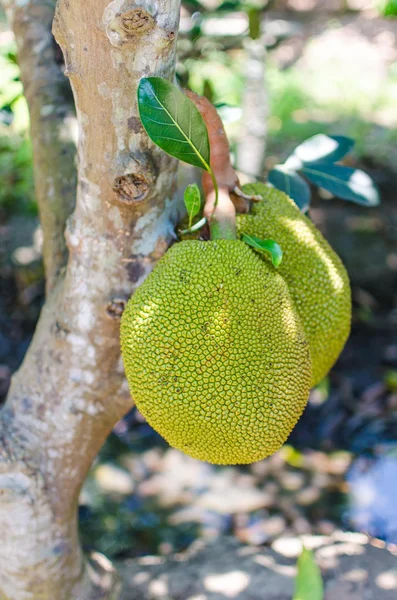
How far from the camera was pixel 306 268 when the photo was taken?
1.06 meters

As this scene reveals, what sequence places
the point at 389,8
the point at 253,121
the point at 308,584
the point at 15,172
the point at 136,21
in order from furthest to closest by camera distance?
the point at 389,8, the point at 15,172, the point at 253,121, the point at 308,584, the point at 136,21

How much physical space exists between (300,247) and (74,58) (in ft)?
1.58

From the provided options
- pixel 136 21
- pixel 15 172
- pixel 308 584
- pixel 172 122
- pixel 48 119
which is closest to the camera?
pixel 136 21

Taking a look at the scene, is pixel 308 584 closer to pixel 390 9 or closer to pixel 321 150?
pixel 321 150

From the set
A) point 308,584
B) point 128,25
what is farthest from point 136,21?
point 308,584

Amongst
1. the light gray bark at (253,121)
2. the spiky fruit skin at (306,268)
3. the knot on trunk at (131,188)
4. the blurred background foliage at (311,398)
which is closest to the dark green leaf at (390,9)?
the blurred background foliage at (311,398)

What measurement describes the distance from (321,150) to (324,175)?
7 cm

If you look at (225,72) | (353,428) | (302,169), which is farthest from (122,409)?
(225,72)

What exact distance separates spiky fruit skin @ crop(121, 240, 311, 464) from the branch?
39cm

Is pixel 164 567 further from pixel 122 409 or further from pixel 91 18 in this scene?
pixel 91 18

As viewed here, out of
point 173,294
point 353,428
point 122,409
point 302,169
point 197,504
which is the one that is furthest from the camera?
point 353,428

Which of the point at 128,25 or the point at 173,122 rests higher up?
the point at 128,25

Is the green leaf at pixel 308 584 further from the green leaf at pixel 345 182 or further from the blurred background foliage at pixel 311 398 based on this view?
the blurred background foliage at pixel 311 398

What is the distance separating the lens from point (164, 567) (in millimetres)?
1640
